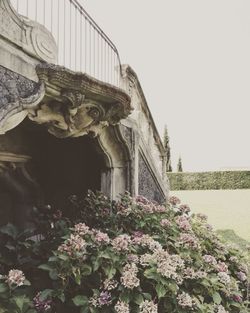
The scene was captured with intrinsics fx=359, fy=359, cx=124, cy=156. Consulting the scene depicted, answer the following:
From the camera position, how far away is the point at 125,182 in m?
5.68

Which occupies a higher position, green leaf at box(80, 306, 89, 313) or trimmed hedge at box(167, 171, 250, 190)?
trimmed hedge at box(167, 171, 250, 190)

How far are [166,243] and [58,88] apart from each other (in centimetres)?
198

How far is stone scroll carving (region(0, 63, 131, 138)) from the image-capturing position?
134 inches

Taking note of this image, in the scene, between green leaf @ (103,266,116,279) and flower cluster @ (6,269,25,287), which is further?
green leaf @ (103,266,116,279)

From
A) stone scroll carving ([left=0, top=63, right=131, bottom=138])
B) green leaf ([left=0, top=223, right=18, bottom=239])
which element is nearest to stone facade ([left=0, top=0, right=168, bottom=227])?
stone scroll carving ([left=0, top=63, right=131, bottom=138])

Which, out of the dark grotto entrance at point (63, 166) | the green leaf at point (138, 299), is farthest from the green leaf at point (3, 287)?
the dark grotto entrance at point (63, 166)

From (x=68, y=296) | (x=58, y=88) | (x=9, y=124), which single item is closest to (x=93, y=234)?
(x=68, y=296)

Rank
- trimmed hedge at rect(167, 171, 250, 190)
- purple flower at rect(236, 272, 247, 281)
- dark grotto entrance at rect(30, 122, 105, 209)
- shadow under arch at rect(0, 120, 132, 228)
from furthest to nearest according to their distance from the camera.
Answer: trimmed hedge at rect(167, 171, 250, 190)
dark grotto entrance at rect(30, 122, 105, 209)
shadow under arch at rect(0, 120, 132, 228)
purple flower at rect(236, 272, 247, 281)

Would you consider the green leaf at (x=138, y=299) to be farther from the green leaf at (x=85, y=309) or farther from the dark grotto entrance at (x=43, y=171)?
the dark grotto entrance at (x=43, y=171)

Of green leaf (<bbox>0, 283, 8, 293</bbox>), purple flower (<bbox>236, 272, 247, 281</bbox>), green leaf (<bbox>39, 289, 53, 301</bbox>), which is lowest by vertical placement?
purple flower (<bbox>236, 272, 247, 281</bbox>)

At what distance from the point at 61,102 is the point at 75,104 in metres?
0.18

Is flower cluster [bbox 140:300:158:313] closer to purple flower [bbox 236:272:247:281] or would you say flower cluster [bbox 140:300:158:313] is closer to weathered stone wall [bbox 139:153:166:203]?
purple flower [bbox 236:272:247:281]

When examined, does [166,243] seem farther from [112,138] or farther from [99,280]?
[112,138]

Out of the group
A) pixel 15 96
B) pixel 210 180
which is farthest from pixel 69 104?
pixel 210 180
